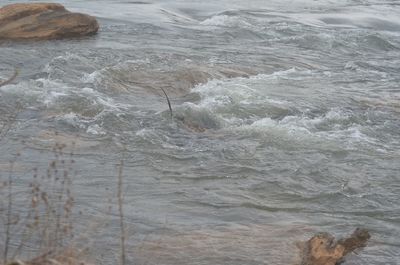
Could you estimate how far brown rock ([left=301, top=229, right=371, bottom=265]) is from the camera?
15.2 ft

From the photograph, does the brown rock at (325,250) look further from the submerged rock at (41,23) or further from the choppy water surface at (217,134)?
the submerged rock at (41,23)

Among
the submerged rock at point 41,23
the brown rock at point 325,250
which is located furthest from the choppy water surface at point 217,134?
the submerged rock at point 41,23

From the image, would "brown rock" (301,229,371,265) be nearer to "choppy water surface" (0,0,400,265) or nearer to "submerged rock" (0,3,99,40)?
"choppy water surface" (0,0,400,265)

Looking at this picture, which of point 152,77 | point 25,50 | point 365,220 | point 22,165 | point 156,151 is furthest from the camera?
point 25,50

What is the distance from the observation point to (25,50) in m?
11.8

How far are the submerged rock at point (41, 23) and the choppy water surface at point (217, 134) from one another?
436 millimetres

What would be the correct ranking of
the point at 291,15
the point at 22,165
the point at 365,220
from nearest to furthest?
the point at 365,220 < the point at 22,165 < the point at 291,15

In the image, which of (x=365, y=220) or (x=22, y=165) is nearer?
(x=365, y=220)

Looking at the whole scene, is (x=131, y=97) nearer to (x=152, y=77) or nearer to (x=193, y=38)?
(x=152, y=77)

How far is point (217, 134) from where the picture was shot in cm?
810

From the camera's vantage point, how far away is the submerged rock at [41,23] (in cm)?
1288

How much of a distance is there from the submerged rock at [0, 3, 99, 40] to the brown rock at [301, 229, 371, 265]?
9419 mm

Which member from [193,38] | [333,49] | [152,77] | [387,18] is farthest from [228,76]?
[387,18]

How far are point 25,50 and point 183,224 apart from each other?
7.40 meters
